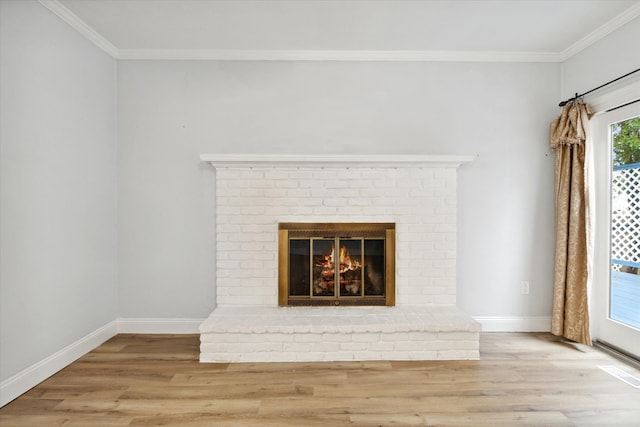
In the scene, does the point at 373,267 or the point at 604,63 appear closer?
the point at 604,63

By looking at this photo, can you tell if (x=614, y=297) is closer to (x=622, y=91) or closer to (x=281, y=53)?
(x=622, y=91)

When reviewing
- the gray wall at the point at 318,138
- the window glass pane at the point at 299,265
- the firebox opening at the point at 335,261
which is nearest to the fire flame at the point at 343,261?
the firebox opening at the point at 335,261

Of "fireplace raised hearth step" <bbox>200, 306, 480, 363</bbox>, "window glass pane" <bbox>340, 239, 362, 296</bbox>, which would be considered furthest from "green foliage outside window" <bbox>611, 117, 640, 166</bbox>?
"window glass pane" <bbox>340, 239, 362, 296</bbox>

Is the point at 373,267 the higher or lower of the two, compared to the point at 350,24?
lower

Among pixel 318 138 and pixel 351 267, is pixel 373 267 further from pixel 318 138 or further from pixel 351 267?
pixel 318 138

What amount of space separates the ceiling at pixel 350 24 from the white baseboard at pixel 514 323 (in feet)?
7.59

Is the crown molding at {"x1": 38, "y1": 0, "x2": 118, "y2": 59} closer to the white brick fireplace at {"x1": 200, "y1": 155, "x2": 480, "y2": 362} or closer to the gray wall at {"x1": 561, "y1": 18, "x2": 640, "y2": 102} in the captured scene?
the white brick fireplace at {"x1": 200, "y1": 155, "x2": 480, "y2": 362}

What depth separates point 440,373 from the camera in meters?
2.39

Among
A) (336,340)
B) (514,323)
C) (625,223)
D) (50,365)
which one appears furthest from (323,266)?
(625,223)

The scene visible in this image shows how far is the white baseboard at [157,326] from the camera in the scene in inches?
123

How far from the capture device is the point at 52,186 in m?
2.37

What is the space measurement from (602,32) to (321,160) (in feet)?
7.66

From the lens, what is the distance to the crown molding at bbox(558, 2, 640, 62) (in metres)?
2.43

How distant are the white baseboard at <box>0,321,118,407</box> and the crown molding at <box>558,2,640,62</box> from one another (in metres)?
4.53
